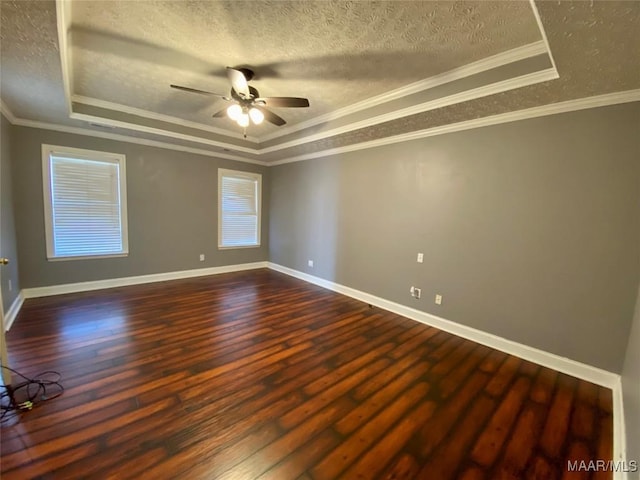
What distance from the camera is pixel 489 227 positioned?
9.64 ft

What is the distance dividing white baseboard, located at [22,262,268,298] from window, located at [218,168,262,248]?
1.67 feet

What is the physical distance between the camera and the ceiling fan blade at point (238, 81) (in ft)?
7.13

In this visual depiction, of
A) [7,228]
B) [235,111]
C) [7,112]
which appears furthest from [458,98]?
[7,228]

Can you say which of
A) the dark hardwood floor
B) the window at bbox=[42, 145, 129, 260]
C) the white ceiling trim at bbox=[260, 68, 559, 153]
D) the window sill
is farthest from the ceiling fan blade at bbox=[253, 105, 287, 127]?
the window sill

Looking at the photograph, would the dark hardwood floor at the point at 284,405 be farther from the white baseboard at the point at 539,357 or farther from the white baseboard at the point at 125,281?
the white baseboard at the point at 125,281

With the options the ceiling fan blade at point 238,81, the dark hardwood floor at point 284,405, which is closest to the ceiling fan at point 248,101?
the ceiling fan blade at point 238,81

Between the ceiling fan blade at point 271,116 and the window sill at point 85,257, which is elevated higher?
the ceiling fan blade at point 271,116

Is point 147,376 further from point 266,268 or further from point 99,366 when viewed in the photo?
point 266,268

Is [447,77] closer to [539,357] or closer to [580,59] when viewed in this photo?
[580,59]

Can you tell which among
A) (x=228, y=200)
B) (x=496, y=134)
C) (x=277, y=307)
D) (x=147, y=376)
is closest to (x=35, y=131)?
(x=228, y=200)

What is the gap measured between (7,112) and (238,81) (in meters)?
A: 3.12

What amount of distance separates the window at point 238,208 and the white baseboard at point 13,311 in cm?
284

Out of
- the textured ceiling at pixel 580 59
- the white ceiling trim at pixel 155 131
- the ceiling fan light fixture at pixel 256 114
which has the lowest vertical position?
the ceiling fan light fixture at pixel 256 114

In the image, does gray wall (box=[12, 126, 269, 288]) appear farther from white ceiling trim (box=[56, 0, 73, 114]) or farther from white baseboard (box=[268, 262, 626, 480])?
white baseboard (box=[268, 262, 626, 480])
